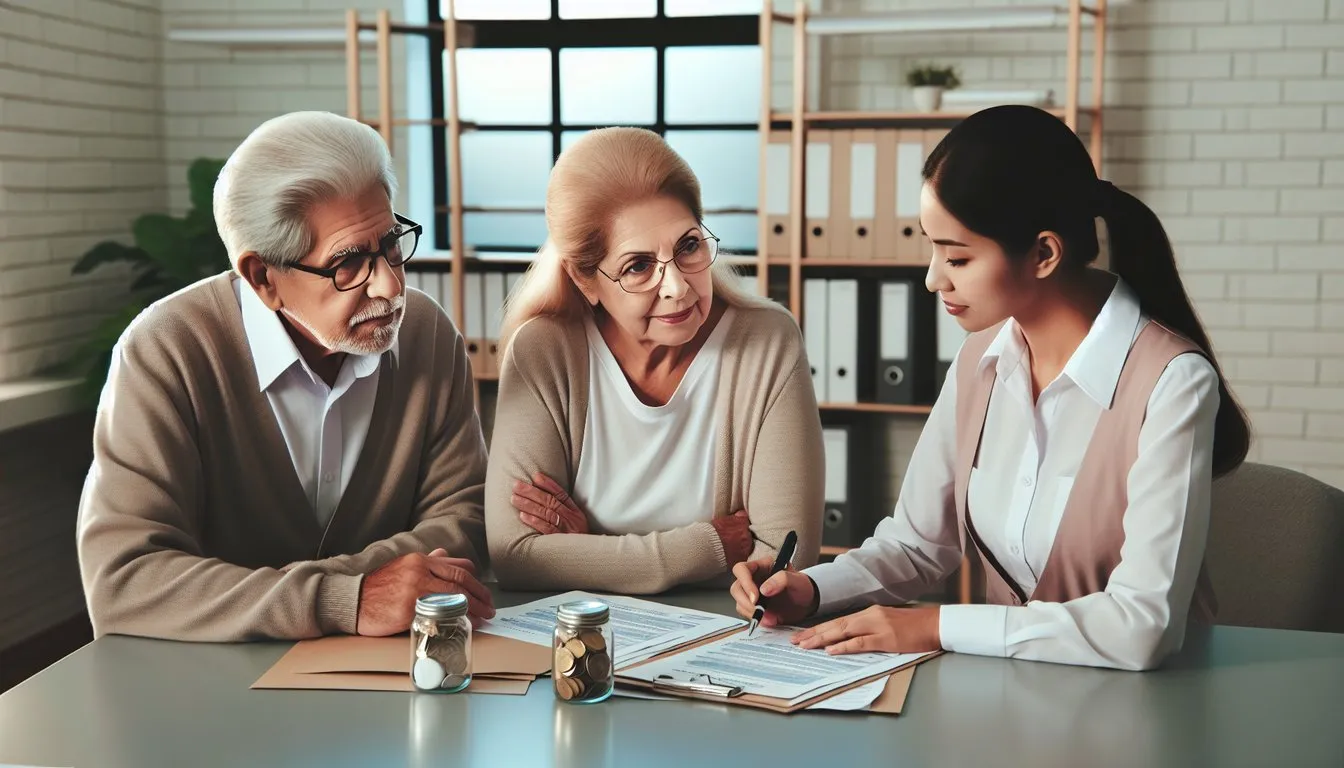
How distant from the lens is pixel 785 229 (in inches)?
167

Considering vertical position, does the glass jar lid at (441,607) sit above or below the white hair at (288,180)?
below

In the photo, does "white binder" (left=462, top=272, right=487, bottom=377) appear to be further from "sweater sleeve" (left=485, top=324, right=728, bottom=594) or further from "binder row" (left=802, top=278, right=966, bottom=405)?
"sweater sleeve" (left=485, top=324, right=728, bottom=594)

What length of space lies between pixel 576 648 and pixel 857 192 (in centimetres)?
291

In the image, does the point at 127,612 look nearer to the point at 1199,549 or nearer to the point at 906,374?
the point at 1199,549

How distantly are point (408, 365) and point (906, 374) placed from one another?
7.73ft

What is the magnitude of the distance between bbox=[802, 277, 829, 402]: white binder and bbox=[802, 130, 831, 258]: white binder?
11 cm

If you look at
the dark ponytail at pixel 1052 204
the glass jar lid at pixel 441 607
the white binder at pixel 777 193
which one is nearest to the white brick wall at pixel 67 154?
the white binder at pixel 777 193

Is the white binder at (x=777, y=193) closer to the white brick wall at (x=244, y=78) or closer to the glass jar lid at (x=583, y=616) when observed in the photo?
the white brick wall at (x=244, y=78)

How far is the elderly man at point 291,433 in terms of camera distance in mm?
1722

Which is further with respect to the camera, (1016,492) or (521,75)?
(521,75)

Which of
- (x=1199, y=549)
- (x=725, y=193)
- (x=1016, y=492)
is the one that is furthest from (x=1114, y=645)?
(x=725, y=193)

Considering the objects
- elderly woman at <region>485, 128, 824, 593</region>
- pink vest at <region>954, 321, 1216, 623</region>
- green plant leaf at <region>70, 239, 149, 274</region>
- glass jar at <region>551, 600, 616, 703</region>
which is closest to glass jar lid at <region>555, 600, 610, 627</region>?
glass jar at <region>551, 600, 616, 703</region>

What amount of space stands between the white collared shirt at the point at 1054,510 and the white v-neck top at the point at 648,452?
0.33m

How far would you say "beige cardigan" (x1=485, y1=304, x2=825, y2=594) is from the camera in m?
1.94
